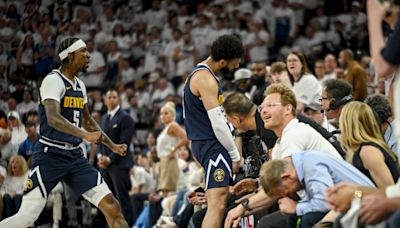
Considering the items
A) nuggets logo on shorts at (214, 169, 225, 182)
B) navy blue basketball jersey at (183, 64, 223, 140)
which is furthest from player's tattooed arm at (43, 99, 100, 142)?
nuggets logo on shorts at (214, 169, 225, 182)

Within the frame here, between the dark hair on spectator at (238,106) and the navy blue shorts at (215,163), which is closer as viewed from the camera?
the navy blue shorts at (215,163)

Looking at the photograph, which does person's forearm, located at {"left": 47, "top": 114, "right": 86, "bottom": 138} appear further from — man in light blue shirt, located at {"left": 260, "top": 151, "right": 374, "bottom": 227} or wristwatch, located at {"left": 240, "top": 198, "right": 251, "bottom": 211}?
man in light blue shirt, located at {"left": 260, "top": 151, "right": 374, "bottom": 227}

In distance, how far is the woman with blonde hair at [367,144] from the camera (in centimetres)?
634

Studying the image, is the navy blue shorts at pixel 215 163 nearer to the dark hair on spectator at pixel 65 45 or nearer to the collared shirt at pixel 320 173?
the dark hair on spectator at pixel 65 45

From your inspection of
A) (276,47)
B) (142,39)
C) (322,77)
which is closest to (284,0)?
(276,47)

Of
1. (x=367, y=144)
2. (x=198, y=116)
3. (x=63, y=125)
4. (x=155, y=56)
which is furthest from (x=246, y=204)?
(x=155, y=56)

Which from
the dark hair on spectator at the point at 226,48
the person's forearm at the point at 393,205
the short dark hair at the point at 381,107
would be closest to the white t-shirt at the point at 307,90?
the short dark hair at the point at 381,107

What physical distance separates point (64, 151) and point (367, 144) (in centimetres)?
348

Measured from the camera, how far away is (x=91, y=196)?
8.80 meters

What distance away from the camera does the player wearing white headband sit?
868 centimetres

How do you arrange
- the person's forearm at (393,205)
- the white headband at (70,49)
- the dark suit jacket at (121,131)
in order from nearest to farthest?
the person's forearm at (393,205)
the white headband at (70,49)
the dark suit jacket at (121,131)

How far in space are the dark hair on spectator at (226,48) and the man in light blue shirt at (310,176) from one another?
224 cm

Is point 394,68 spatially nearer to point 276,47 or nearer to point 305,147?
point 305,147

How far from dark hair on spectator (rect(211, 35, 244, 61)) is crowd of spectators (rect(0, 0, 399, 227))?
1.66m
